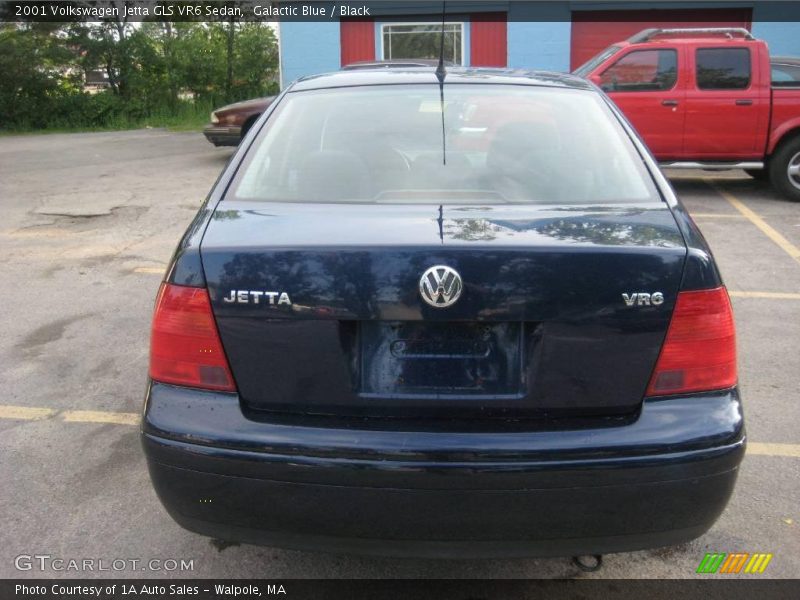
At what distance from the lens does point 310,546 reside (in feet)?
7.09

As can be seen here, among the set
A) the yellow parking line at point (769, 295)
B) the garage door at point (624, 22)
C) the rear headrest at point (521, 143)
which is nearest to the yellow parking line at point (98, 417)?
the rear headrest at point (521, 143)

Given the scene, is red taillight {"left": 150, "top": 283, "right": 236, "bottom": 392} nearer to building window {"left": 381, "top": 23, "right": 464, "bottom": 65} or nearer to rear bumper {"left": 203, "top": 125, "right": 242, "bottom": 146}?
rear bumper {"left": 203, "top": 125, "right": 242, "bottom": 146}

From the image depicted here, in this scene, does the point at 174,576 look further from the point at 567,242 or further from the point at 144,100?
the point at 144,100

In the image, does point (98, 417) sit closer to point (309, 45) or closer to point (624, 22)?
point (309, 45)

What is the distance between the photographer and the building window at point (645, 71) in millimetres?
9547

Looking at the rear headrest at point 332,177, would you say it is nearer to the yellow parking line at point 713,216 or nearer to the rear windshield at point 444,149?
the rear windshield at point 444,149

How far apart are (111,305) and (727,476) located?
14.8ft

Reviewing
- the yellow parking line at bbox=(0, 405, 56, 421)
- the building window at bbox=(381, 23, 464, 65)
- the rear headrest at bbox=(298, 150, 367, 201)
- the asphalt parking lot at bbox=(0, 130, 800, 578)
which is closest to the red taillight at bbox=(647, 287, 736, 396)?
the asphalt parking lot at bbox=(0, 130, 800, 578)

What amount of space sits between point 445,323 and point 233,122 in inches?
430

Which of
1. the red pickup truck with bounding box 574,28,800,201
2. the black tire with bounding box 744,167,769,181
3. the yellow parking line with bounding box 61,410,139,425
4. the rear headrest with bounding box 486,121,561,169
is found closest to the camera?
the rear headrest with bounding box 486,121,561,169

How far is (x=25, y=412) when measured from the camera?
3877mm

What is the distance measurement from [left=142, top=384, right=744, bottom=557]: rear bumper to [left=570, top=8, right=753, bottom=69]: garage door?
1501 centimetres

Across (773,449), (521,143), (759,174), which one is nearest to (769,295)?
(773,449)

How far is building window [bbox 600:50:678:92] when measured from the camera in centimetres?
955
